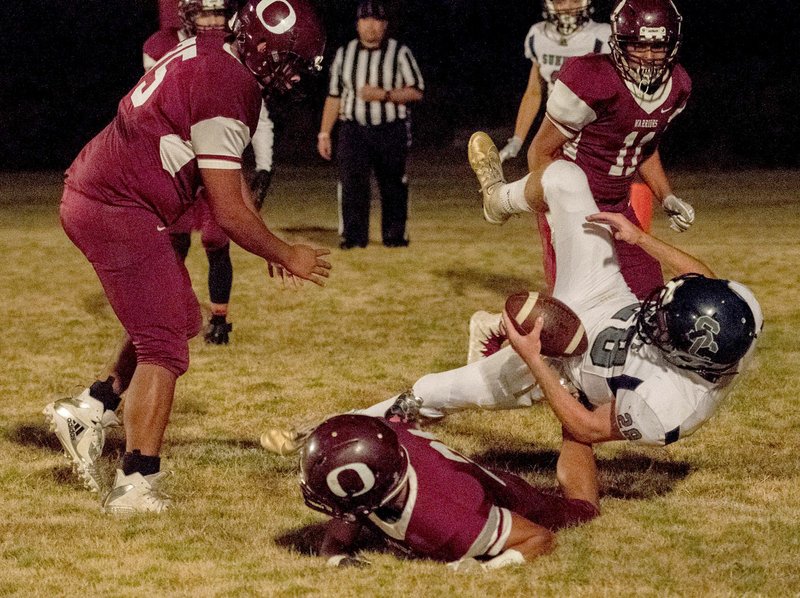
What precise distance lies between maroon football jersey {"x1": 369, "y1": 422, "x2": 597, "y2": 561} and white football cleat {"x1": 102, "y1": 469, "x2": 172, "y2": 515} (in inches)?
37.4

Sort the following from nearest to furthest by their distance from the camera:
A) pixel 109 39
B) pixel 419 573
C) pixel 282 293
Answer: pixel 419 573, pixel 282 293, pixel 109 39

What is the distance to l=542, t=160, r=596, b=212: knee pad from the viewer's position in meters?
3.90

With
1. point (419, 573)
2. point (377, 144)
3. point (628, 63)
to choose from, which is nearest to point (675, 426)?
point (419, 573)

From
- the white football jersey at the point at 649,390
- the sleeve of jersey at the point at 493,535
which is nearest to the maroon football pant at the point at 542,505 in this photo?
the sleeve of jersey at the point at 493,535

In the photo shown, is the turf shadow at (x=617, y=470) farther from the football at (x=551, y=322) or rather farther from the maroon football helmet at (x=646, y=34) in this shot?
the maroon football helmet at (x=646, y=34)

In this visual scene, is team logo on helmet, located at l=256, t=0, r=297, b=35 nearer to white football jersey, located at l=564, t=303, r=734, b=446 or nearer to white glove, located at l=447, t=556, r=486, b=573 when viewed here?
white football jersey, located at l=564, t=303, r=734, b=446

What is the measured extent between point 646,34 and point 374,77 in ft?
18.3

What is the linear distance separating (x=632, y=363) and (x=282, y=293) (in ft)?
15.8

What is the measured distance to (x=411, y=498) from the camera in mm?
3199

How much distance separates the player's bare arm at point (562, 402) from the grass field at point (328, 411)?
0.34 meters

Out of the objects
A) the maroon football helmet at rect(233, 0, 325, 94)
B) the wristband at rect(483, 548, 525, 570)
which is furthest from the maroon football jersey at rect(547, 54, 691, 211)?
the wristband at rect(483, 548, 525, 570)

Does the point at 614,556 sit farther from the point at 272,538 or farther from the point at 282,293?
the point at 282,293

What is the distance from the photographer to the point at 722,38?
2078 centimetres

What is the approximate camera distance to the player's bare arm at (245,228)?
12.4 ft
